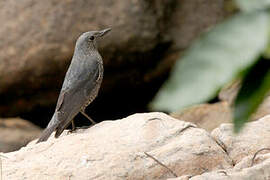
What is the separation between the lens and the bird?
18.7 ft

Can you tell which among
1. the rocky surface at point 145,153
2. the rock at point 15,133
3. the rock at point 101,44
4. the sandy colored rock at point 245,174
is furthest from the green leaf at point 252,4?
the rock at point 101,44

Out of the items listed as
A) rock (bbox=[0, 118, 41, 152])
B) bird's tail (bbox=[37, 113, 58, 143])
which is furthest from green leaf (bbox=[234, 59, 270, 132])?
rock (bbox=[0, 118, 41, 152])

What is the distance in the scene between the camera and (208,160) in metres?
3.85

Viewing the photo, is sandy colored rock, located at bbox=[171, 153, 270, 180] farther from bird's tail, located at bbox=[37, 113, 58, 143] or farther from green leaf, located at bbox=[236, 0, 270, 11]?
green leaf, located at bbox=[236, 0, 270, 11]

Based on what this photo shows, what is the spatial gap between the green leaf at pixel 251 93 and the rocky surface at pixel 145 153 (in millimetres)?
2887

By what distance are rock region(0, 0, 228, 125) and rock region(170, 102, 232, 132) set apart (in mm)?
1771

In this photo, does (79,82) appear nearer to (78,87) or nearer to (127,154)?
(78,87)

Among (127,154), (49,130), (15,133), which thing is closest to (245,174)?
(127,154)

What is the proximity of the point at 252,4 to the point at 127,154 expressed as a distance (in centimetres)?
346

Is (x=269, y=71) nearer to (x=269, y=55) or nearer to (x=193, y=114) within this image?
(x=269, y=55)

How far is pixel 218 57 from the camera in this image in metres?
0.50

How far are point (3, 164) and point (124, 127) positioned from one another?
945 mm

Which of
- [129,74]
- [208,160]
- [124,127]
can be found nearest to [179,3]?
[129,74]

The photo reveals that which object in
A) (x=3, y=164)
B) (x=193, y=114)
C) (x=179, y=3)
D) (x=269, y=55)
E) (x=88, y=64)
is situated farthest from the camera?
(x=179, y=3)
